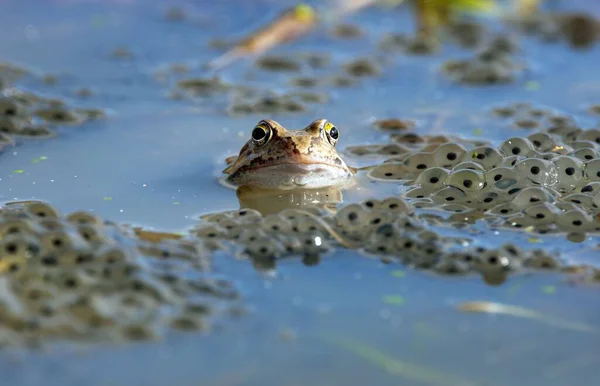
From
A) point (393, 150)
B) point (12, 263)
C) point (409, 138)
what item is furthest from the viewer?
point (409, 138)

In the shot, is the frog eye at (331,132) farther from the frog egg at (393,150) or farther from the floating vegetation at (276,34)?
the floating vegetation at (276,34)

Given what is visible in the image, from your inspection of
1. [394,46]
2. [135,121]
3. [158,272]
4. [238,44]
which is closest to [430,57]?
[394,46]

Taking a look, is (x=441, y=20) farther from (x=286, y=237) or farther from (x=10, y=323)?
(x=10, y=323)

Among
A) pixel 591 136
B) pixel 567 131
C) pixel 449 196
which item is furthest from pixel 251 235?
pixel 567 131

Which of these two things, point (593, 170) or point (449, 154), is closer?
point (593, 170)

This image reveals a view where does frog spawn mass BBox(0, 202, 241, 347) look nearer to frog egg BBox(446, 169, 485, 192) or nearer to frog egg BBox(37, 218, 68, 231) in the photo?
frog egg BBox(37, 218, 68, 231)

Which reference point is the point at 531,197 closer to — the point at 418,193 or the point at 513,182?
the point at 513,182

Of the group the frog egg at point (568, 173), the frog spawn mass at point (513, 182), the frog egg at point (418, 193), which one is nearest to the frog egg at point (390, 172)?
the frog spawn mass at point (513, 182)
